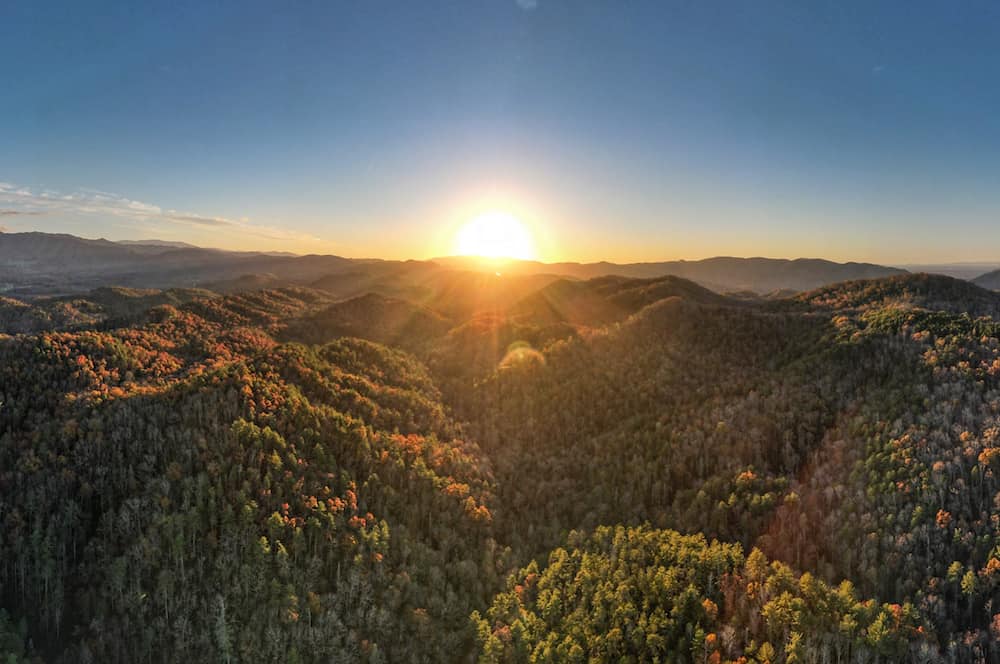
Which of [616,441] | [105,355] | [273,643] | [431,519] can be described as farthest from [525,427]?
[105,355]

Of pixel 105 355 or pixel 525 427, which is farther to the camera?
pixel 525 427

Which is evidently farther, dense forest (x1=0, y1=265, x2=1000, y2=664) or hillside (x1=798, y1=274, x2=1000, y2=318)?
hillside (x1=798, y1=274, x2=1000, y2=318)

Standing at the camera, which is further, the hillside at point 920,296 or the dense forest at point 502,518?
the hillside at point 920,296

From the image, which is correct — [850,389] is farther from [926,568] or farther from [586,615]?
[586,615]

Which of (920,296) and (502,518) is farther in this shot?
(920,296)

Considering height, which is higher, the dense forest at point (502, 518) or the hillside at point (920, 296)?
the hillside at point (920, 296)

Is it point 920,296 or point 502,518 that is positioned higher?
point 920,296

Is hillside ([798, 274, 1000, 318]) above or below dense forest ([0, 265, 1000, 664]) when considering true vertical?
above

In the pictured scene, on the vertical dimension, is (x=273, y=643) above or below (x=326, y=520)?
below
